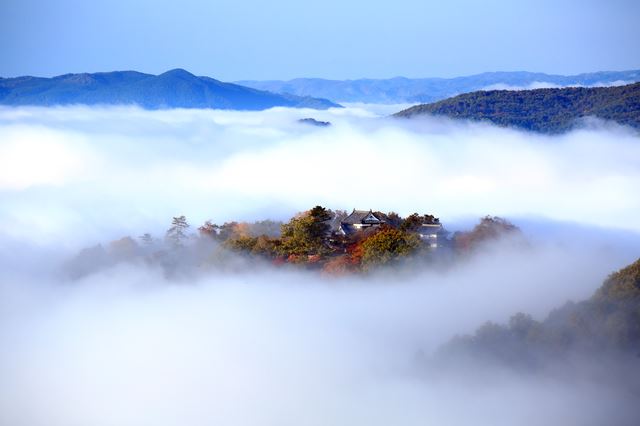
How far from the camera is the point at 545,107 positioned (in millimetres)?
109750

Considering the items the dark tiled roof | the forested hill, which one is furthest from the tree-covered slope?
the forested hill

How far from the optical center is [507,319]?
20016mm

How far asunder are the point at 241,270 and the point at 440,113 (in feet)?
289

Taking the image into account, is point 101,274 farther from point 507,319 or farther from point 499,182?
point 499,182

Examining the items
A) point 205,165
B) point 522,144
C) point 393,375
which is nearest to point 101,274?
point 393,375

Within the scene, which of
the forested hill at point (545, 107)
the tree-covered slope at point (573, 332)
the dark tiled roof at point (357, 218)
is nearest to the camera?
the tree-covered slope at point (573, 332)

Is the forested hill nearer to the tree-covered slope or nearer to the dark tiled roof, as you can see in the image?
the dark tiled roof

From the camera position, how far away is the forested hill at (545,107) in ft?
323

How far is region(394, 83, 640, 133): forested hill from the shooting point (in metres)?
98.5

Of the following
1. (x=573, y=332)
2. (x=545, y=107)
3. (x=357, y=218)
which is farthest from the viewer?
(x=545, y=107)

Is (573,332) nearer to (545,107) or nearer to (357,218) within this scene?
(357,218)

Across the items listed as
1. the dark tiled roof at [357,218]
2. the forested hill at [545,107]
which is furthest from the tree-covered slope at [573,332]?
the forested hill at [545,107]

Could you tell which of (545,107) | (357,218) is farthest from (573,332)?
(545,107)

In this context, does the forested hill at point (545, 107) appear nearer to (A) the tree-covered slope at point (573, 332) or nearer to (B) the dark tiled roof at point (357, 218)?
(B) the dark tiled roof at point (357, 218)
